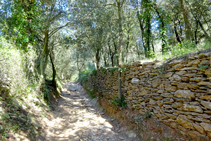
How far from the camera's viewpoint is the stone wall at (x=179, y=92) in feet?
9.91

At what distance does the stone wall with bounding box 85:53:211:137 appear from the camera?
9.91 feet

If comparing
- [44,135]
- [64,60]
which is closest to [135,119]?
[44,135]

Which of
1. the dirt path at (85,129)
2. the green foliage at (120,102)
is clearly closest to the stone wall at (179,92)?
the green foliage at (120,102)

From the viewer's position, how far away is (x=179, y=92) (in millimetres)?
3607

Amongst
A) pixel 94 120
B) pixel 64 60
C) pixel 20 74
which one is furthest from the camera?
pixel 64 60

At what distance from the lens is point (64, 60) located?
2591cm

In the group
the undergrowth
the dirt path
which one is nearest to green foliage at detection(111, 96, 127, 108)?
the dirt path

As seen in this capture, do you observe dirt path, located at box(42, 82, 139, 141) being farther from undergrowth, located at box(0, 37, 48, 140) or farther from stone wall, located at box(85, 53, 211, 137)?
stone wall, located at box(85, 53, 211, 137)

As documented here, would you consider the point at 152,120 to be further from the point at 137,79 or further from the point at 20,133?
the point at 20,133

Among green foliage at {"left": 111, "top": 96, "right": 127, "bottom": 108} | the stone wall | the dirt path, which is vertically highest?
the stone wall

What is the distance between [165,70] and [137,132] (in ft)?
8.80

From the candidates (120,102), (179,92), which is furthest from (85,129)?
(179,92)

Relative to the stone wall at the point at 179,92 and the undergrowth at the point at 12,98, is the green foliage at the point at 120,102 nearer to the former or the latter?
the stone wall at the point at 179,92

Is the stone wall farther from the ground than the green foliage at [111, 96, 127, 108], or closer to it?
farther from the ground
